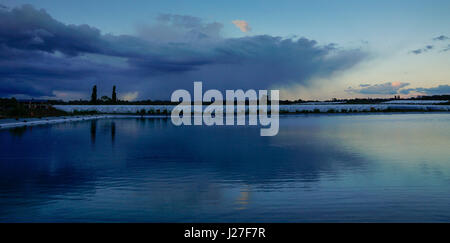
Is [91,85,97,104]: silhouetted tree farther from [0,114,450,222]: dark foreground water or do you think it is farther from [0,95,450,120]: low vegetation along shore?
[0,114,450,222]: dark foreground water

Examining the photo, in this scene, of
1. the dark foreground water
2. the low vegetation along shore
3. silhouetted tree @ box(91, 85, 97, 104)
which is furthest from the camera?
silhouetted tree @ box(91, 85, 97, 104)

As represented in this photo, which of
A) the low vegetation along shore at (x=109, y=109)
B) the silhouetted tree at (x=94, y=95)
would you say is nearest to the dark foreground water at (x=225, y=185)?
the low vegetation along shore at (x=109, y=109)

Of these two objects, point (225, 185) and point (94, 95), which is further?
point (94, 95)

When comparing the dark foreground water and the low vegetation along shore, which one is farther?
the low vegetation along shore

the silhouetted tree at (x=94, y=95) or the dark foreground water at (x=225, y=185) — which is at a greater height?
the silhouetted tree at (x=94, y=95)

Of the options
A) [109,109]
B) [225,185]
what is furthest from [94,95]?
[225,185]

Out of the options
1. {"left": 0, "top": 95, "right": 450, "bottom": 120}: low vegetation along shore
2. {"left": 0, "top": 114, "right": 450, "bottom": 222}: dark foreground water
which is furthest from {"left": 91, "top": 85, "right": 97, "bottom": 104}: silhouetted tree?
{"left": 0, "top": 114, "right": 450, "bottom": 222}: dark foreground water

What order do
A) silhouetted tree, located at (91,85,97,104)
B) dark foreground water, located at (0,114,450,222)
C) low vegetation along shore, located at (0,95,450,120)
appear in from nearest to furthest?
dark foreground water, located at (0,114,450,222), low vegetation along shore, located at (0,95,450,120), silhouetted tree, located at (91,85,97,104)

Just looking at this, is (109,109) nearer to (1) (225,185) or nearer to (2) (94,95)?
(2) (94,95)

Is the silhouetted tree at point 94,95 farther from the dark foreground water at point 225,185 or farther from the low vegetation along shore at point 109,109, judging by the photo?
the dark foreground water at point 225,185

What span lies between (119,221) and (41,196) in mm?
1836

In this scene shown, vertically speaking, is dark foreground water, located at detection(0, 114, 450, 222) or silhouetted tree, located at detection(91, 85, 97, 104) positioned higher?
silhouetted tree, located at detection(91, 85, 97, 104)

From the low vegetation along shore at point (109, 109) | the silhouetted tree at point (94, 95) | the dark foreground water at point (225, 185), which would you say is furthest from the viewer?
the silhouetted tree at point (94, 95)
